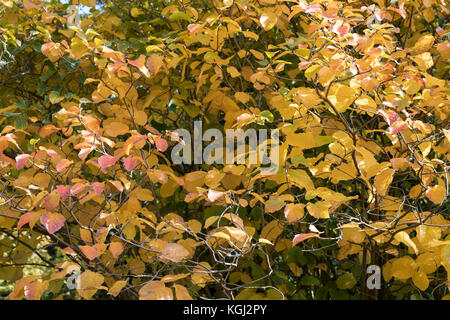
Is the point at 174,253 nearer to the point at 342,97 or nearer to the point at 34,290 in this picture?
the point at 34,290

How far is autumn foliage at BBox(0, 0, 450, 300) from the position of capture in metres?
1.48

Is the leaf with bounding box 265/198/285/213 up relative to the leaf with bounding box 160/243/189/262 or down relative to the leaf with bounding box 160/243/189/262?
up

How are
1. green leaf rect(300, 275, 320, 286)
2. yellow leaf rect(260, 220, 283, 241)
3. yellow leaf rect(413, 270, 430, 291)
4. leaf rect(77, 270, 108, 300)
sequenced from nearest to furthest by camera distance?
leaf rect(77, 270, 108, 300) → yellow leaf rect(413, 270, 430, 291) → yellow leaf rect(260, 220, 283, 241) → green leaf rect(300, 275, 320, 286)

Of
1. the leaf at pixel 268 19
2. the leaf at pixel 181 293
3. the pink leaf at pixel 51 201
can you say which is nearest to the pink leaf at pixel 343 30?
the leaf at pixel 268 19

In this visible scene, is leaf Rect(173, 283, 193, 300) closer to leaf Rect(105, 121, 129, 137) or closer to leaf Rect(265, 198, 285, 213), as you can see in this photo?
leaf Rect(265, 198, 285, 213)

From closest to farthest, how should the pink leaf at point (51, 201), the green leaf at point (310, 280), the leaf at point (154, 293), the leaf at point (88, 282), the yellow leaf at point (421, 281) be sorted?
the leaf at point (154, 293) → the leaf at point (88, 282) → the pink leaf at point (51, 201) → the yellow leaf at point (421, 281) → the green leaf at point (310, 280)

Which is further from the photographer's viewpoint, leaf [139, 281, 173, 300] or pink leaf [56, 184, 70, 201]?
pink leaf [56, 184, 70, 201]

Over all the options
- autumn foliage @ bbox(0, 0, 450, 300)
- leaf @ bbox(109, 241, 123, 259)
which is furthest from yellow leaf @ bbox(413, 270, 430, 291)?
leaf @ bbox(109, 241, 123, 259)

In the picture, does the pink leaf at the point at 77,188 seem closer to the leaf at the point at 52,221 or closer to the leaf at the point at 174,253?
the leaf at the point at 52,221

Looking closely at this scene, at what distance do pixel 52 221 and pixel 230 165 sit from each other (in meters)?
0.65

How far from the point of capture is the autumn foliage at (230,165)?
1.48 meters

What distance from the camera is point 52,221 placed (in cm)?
145
